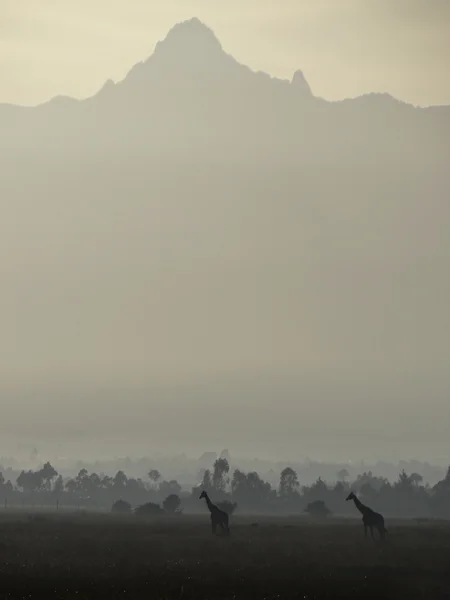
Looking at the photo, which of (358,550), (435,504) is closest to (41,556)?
(358,550)

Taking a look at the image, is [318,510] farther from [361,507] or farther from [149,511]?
[361,507]

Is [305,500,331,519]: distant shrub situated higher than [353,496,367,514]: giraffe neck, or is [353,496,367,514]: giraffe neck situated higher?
[305,500,331,519]: distant shrub

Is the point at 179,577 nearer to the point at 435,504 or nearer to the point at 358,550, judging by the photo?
the point at 358,550

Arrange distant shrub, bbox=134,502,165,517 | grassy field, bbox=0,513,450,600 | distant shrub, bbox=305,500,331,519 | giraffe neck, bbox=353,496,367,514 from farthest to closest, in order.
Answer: distant shrub, bbox=305,500,331,519 < distant shrub, bbox=134,502,165,517 < giraffe neck, bbox=353,496,367,514 < grassy field, bbox=0,513,450,600

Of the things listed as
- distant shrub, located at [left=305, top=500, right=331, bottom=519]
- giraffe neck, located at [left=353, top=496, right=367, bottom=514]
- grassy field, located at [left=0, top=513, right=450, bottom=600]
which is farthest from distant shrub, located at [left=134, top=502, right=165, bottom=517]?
giraffe neck, located at [left=353, top=496, right=367, bottom=514]

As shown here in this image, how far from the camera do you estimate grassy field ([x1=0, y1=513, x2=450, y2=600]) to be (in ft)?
162

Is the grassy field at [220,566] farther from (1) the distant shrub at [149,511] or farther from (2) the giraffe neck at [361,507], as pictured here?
(1) the distant shrub at [149,511]

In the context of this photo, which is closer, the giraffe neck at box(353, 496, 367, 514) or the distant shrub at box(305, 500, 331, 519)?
the giraffe neck at box(353, 496, 367, 514)

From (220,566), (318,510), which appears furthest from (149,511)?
(220,566)

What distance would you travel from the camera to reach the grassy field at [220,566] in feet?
162

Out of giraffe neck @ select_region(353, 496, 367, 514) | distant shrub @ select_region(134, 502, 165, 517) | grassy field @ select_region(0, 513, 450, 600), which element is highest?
distant shrub @ select_region(134, 502, 165, 517)

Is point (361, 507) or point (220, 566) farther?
point (361, 507)

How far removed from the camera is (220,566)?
57.1 meters

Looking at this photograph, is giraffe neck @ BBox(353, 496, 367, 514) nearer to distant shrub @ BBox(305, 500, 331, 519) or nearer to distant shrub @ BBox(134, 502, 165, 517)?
distant shrub @ BBox(134, 502, 165, 517)
